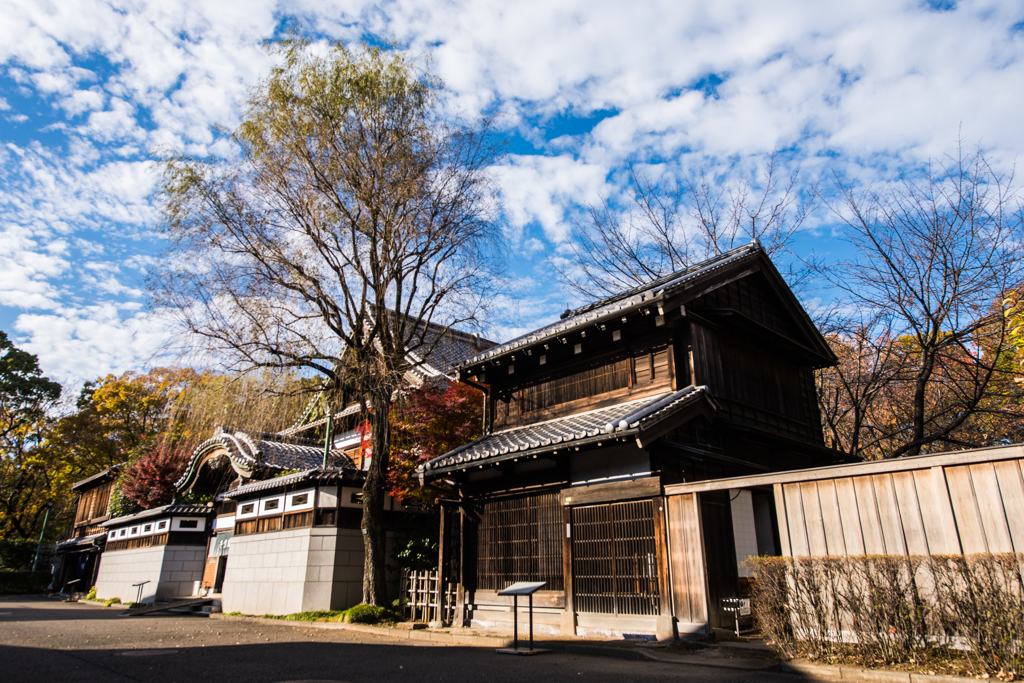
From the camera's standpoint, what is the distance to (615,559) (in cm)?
1077

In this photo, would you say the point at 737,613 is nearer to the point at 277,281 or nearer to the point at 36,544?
the point at 277,281

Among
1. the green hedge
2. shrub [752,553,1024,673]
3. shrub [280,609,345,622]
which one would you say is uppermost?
shrub [752,553,1024,673]

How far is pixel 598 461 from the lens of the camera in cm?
1165

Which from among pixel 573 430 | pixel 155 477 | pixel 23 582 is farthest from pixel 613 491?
pixel 23 582

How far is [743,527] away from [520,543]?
4619 millimetres

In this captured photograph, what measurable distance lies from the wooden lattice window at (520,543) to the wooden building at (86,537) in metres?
28.6

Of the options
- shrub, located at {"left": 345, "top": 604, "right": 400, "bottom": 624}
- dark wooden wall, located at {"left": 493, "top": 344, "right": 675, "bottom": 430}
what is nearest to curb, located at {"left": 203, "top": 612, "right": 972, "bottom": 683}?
shrub, located at {"left": 345, "top": 604, "right": 400, "bottom": 624}

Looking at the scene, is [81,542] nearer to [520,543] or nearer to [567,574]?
[520,543]

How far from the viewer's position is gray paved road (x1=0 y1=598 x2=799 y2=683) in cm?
695

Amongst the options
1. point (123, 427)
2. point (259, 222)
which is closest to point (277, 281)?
point (259, 222)

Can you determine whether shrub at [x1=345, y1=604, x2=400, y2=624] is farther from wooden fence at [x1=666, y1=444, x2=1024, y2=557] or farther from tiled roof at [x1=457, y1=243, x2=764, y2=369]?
wooden fence at [x1=666, y1=444, x2=1024, y2=557]

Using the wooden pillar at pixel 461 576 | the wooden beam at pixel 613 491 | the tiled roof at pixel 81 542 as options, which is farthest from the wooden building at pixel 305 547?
the tiled roof at pixel 81 542

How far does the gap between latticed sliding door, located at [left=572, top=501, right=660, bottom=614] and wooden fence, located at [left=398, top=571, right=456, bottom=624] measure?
4.25 metres

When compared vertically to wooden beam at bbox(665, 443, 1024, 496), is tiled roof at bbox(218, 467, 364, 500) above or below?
above
